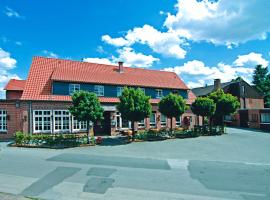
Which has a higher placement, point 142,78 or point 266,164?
point 142,78

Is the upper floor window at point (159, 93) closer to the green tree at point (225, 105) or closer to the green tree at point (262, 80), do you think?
the green tree at point (225, 105)

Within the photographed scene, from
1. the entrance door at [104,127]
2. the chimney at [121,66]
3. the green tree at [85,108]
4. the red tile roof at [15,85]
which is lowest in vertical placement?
the entrance door at [104,127]

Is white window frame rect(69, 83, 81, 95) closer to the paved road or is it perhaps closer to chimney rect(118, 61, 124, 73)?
chimney rect(118, 61, 124, 73)

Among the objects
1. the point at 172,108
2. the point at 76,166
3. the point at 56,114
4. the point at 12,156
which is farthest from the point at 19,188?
the point at 172,108

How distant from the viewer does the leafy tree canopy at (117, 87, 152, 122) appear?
22859 mm

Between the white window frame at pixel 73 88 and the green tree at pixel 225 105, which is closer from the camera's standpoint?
the white window frame at pixel 73 88

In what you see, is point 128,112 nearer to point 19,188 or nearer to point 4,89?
point 19,188

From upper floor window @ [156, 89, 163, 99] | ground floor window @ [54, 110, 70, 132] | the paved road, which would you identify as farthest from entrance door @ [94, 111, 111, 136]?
the paved road

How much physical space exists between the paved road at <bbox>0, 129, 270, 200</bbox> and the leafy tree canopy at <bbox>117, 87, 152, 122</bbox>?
577cm

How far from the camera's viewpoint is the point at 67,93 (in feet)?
90.7

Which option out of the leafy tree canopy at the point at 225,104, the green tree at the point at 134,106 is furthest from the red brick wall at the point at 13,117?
the leafy tree canopy at the point at 225,104

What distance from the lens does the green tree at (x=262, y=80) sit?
6184cm

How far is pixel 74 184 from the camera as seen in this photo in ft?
32.6

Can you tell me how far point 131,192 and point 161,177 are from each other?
2.47 meters
